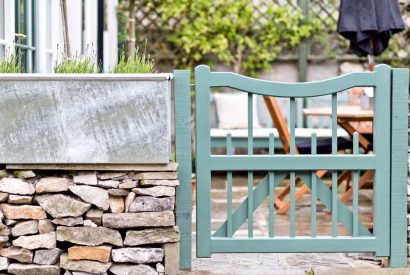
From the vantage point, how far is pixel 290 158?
349 centimetres

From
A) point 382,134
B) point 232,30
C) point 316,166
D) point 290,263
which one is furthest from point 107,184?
point 232,30

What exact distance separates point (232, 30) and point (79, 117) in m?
5.18

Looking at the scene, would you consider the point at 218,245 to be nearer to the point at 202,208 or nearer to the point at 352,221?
the point at 202,208

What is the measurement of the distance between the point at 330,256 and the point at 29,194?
1.64 meters

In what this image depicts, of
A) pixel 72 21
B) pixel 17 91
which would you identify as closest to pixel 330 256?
pixel 17 91

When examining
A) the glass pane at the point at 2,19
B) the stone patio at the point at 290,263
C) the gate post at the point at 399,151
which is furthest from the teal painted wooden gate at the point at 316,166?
the glass pane at the point at 2,19

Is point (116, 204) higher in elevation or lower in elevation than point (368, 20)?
lower

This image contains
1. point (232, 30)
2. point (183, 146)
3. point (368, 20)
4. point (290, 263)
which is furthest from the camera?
point (232, 30)

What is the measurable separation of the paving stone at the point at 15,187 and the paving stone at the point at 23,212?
6cm

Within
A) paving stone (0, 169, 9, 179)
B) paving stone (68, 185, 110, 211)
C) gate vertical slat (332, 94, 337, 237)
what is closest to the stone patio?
gate vertical slat (332, 94, 337, 237)

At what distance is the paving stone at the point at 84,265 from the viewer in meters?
3.21

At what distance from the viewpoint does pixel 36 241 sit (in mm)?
3197

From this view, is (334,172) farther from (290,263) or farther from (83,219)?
(83,219)

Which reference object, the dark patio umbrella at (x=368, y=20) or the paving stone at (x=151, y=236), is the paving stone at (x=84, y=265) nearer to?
the paving stone at (x=151, y=236)
